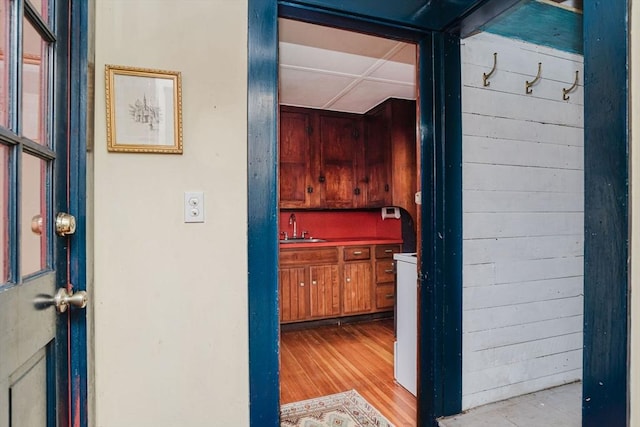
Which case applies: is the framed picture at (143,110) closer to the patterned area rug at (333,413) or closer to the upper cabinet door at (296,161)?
the patterned area rug at (333,413)

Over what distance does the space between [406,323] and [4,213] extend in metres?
2.05

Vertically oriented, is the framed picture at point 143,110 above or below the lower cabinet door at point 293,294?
above

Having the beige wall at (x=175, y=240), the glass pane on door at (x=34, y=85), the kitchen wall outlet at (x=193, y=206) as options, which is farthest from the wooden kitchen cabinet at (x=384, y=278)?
the glass pane on door at (x=34, y=85)

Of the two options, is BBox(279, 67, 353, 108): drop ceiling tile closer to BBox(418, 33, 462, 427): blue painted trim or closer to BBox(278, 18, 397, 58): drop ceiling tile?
BBox(278, 18, 397, 58): drop ceiling tile

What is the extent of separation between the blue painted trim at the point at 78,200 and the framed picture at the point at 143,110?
99 millimetres

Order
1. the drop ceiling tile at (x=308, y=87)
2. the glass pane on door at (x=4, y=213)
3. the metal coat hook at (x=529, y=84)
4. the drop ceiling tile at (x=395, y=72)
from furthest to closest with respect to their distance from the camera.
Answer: the drop ceiling tile at (x=308, y=87) → the drop ceiling tile at (x=395, y=72) → the metal coat hook at (x=529, y=84) → the glass pane on door at (x=4, y=213)

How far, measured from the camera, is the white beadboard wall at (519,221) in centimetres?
178

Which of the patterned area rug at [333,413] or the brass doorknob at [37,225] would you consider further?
the patterned area rug at [333,413]

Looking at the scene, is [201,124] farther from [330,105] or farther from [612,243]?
[330,105]

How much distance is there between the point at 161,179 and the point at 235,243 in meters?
0.36

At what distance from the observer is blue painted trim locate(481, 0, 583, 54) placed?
1.67 metres

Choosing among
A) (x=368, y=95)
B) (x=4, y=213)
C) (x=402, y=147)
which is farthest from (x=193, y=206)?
(x=402, y=147)

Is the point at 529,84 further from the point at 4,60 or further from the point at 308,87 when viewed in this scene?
the point at 4,60

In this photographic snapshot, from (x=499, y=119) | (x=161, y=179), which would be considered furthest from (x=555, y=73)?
(x=161, y=179)
